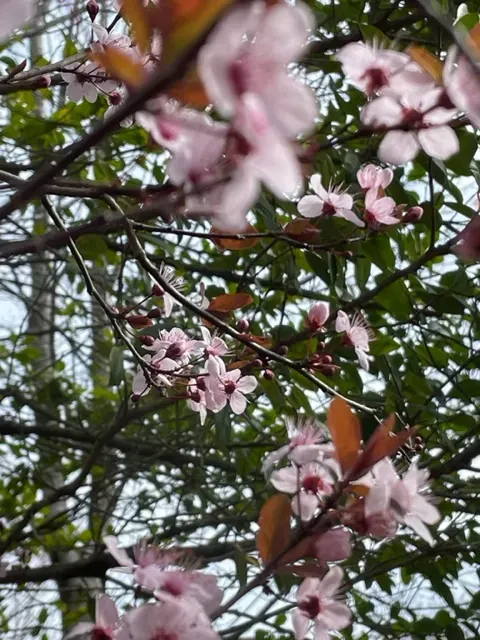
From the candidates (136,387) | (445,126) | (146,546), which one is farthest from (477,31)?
(136,387)

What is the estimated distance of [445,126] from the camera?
63 centimetres

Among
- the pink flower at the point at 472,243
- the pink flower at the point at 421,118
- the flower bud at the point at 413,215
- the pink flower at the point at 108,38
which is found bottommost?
the pink flower at the point at 472,243

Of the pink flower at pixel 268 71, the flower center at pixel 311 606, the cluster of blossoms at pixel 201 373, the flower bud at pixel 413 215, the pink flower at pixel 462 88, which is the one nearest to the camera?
the pink flower at pixel 268 71

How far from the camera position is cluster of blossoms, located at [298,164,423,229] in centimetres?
99

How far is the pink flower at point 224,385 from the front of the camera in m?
1.08

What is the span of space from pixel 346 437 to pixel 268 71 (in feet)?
1.02

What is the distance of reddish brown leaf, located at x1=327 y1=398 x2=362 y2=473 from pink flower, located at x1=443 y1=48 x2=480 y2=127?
248mm

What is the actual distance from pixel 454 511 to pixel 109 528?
1279 millimetres

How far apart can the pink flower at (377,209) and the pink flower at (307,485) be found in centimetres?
38

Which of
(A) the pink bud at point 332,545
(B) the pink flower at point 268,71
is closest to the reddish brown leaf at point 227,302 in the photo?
(A) the pink bud at point 332,545

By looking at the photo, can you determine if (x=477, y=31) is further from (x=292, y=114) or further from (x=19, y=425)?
(x=19, y=425)

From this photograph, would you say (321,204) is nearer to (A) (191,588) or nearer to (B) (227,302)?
(B) (227,302)

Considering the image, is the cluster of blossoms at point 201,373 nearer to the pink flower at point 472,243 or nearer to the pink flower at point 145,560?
the pink flower at point 145,560

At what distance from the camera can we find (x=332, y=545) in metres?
0.64
